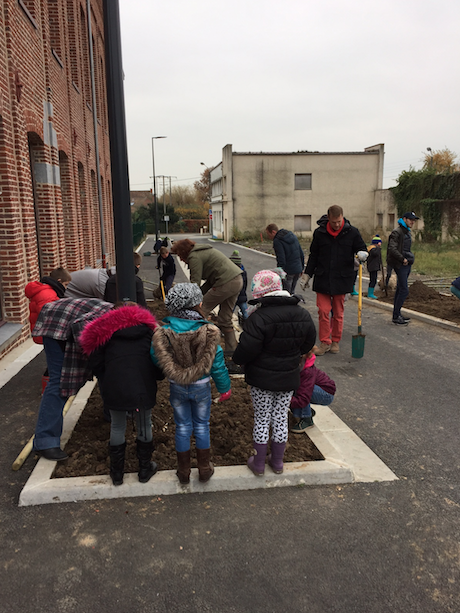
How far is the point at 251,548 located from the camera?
2941 millimetres

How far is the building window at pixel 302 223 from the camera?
46000 millimetres

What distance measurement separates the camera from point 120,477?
348 cm

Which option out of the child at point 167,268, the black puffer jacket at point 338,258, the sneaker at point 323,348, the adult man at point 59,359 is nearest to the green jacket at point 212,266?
the black puffer jacket at point 338,258

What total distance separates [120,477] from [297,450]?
1515mm

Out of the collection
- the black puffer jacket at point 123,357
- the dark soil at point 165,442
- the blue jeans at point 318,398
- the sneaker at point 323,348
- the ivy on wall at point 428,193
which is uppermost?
the ivy on wall at point 428,193

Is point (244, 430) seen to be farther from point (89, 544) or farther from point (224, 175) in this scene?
point (224, 175)

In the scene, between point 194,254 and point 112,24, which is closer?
point 112,24

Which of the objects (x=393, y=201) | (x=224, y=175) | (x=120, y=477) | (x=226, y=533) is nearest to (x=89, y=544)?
(x=120, y=477)

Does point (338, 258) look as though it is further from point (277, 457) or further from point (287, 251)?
point (277, 457)

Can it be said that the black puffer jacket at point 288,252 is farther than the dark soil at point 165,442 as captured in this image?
Yes

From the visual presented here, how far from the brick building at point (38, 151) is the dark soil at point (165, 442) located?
320cm

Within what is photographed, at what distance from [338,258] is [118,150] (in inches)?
157

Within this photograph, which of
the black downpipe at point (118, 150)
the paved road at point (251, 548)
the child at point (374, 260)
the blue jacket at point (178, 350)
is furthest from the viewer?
the child at point (374, 260)

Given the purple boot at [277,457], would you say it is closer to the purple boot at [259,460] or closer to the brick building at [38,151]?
the purple boot at [259,460]
